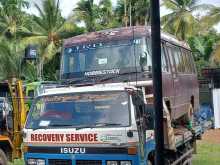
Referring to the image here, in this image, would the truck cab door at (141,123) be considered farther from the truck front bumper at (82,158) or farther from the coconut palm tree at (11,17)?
the coconut palm tree at (11,17)

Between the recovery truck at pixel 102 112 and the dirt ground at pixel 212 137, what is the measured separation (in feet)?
35.9

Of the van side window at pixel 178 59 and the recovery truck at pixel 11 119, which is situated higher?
the van side window at pixel 178 59

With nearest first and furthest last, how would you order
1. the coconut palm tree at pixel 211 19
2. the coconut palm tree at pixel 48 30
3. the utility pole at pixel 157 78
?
the utility pole at pixel 157 78 < the coconut palm tree at pixel 211 19 < the coconut palm tree at pixel 48 30

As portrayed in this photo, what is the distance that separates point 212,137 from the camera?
22.1 meters

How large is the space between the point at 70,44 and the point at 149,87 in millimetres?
2590

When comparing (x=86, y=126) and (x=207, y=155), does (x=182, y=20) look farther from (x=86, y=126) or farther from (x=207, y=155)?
(x=86, y=126)

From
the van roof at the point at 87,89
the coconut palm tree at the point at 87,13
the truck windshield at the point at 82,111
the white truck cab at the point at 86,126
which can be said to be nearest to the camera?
the white truck cab at the point at 86,126

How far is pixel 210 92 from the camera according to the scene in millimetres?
29281

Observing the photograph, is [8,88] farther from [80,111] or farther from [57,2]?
[57,2]

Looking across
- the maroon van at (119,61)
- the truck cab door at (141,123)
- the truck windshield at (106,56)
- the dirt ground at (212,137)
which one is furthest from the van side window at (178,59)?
the dirt ground at (212,137)

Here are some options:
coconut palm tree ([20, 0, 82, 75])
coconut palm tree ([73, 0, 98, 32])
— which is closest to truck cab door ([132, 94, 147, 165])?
coconut palm tree ([20, 0, 82, 75])

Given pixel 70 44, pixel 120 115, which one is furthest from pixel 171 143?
pixel 70 44

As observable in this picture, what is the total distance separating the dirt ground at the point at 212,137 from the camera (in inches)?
795

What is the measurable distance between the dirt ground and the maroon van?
971 cm
